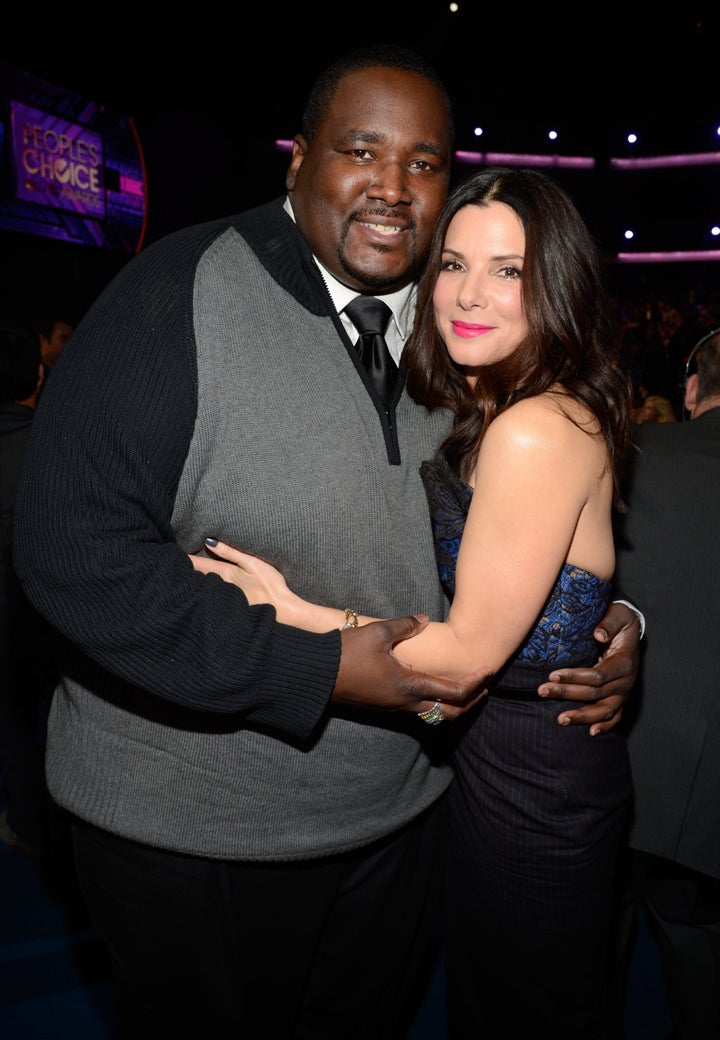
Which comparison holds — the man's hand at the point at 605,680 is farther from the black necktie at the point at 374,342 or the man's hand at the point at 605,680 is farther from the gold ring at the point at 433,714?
the black necktie at the point at 374,342

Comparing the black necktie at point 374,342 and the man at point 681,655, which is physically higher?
the black necktie at point 374,342

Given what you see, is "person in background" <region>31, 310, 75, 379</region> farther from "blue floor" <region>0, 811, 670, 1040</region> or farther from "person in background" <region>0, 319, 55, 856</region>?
"blue floor" <region>0, 811, 670, 1040</region>

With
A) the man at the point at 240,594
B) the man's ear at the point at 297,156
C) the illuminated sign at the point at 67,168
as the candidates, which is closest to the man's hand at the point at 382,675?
the man at the point at 240,594

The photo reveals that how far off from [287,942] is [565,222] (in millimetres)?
1438

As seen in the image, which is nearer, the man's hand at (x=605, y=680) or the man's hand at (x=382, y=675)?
the man's hand at (x=382, y=675)

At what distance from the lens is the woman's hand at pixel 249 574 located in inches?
51.4

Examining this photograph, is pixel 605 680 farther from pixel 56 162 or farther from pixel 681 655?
pixel 56 162

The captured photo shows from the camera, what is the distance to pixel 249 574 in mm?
1315

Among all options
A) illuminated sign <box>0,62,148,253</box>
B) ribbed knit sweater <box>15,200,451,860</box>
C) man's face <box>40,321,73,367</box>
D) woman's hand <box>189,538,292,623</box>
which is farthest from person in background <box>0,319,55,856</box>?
illuminated sign <box>0,62,148,253</box>

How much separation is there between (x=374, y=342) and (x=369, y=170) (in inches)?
12.3

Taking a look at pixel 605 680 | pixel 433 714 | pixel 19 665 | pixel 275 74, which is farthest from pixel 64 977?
pixel 275 74

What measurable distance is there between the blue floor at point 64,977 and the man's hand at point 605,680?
1.32 metres

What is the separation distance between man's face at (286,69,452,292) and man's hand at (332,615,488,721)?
2.18 feet

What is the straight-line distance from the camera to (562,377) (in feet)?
5.24
